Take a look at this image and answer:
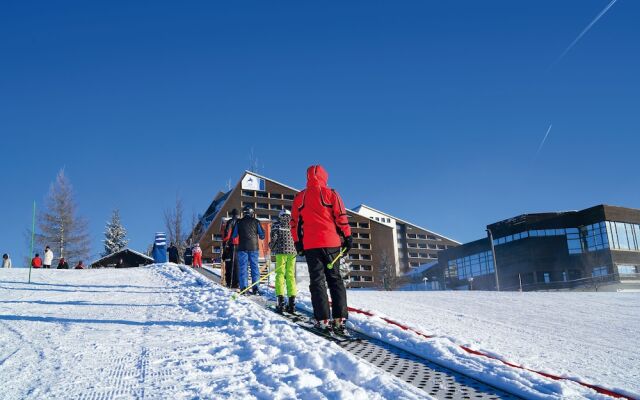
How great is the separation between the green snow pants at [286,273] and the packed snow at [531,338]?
3.25 feet

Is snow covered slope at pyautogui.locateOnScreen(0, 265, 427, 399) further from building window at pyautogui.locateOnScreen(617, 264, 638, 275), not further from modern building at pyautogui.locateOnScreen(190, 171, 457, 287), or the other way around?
modern building at pyautogui.locateOnScreen(190, 171, 457, 287)

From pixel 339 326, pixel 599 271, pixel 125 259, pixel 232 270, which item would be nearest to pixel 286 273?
pixel 339 326

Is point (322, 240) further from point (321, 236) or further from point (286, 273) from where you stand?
point (286, 273)

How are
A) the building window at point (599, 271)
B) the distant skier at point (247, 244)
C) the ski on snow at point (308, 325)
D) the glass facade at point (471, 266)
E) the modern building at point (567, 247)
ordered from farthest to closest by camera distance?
the glass facade at point (471, 266) < the modern building at point (567, 247) < the building window at point (599, 271) < the distant skier at point (247, 244) < the ski on snow at point (308, 325)

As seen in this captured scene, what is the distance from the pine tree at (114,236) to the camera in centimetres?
5519

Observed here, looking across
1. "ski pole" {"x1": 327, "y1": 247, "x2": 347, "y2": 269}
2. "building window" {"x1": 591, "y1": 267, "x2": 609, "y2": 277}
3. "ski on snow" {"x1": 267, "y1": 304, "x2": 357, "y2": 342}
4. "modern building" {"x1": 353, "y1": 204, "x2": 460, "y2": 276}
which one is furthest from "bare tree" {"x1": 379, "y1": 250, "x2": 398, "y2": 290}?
"ski pole" {"x1": 327, "y1": 247, "x2": 347, "y2": 269}

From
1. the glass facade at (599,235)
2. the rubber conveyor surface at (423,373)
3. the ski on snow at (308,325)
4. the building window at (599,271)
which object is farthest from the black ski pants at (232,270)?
the building window at (599,271)

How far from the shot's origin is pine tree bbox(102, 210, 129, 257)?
55188 mm

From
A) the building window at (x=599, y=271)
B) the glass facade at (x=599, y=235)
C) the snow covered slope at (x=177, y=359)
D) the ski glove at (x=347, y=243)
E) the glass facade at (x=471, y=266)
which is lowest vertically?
the snow covered slope at (x=177, y=359)

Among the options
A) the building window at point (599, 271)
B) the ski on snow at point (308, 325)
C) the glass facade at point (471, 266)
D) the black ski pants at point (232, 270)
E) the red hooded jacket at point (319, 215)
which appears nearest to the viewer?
the ski on snow at point (308, 325)

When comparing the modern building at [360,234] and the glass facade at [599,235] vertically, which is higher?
the modern building at [360,234]

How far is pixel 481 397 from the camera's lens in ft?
8.91

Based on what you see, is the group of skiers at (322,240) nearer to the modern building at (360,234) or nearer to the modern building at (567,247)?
the modern building at (567,247)

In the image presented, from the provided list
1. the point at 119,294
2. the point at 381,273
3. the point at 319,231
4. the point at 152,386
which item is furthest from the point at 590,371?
the point at 381,273
